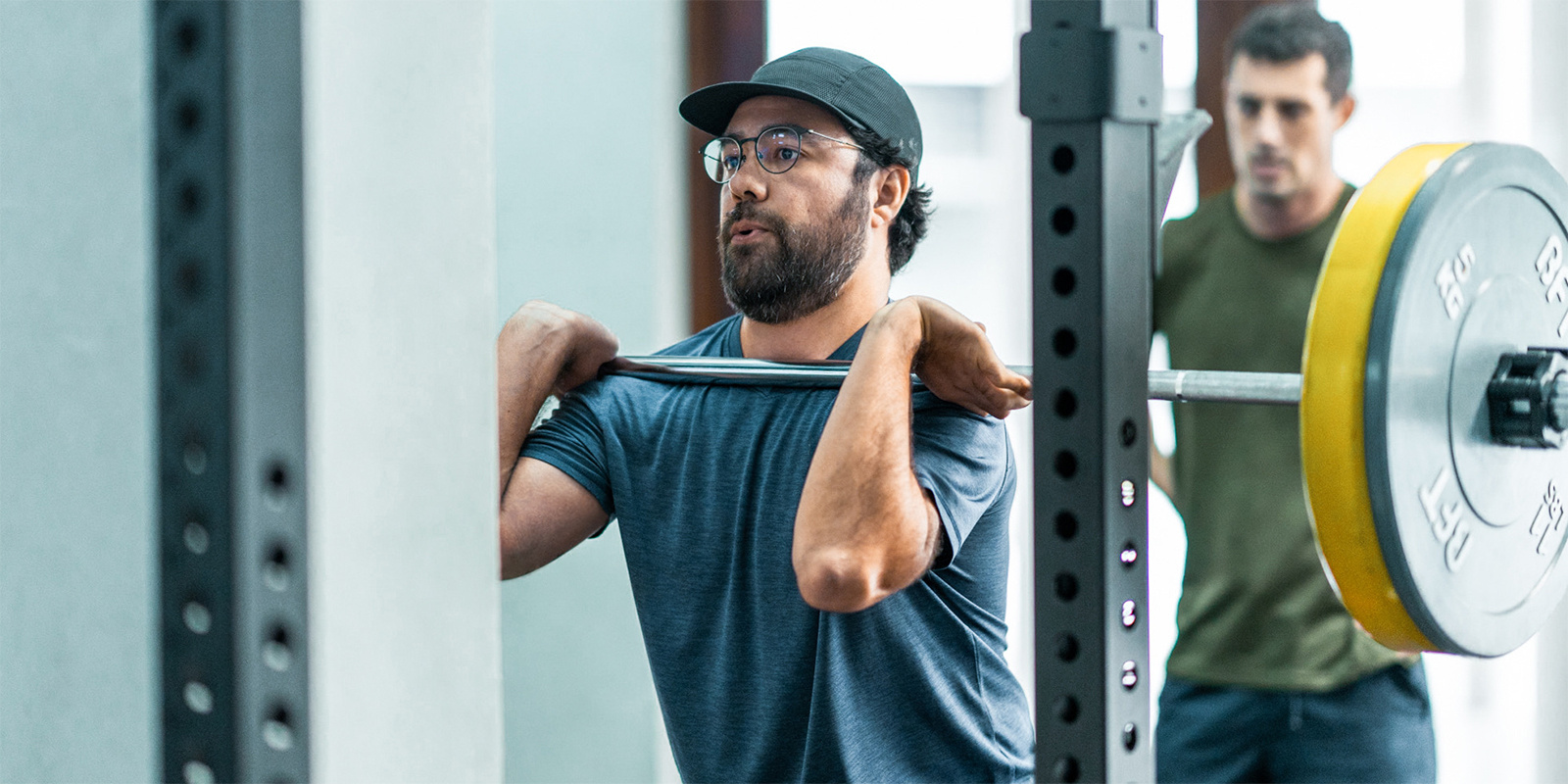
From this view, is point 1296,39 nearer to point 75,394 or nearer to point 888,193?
point 888,193

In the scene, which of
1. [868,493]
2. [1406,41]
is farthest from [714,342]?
[1406,41]

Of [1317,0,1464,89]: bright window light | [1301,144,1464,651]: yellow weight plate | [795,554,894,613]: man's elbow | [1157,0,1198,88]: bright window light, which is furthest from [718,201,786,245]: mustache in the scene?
[1317,0,1464,89]: bright window light

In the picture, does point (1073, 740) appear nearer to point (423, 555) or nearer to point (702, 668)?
point (423, 555)

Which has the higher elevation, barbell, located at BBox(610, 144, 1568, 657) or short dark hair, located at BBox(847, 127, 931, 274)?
short dark hair, located at BBox(847, 127, 931, 274)

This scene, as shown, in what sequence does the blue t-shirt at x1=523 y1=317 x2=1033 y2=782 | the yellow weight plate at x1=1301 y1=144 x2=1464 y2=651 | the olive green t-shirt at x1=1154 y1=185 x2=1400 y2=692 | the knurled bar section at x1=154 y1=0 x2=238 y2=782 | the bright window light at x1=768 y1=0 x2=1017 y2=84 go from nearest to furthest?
the knurled bar section at x1=154 y1=0 x2=238 y2=782 → the yellow weight plate at x1=1301 y1=144 x2=1464 y2=651 → the blue t-shirt at x1=523 y1=317 x2=1033 y2=782 → the olive green t-shirt at x1=1154 y1=185 x2=1400 y2=692 → the bright window light at x1=768 y1=0 x2=1017 y2=84

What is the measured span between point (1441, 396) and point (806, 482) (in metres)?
0.54

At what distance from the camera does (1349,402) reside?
88 centimetres

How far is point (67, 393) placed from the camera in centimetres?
55

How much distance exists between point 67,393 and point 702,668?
884 mm

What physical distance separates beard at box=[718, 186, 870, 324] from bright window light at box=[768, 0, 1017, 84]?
45.3 inches

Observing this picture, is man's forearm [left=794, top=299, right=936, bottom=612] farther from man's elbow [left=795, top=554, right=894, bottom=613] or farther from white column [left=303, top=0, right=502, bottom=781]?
white column [left=303, top=0, right=502, bottom=781]

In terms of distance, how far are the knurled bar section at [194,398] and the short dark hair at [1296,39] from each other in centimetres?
176

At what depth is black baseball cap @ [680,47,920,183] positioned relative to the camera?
141 centimetres

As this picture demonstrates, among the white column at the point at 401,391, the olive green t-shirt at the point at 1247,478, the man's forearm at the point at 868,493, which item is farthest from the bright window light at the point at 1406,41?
the white column at the point at 401,391
